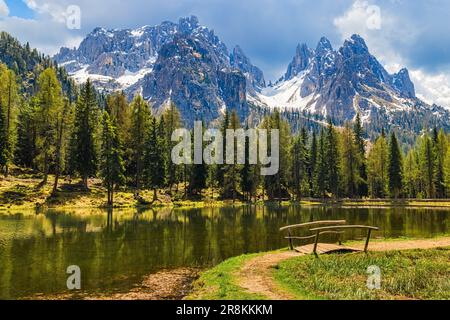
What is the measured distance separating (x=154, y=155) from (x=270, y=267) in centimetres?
6067

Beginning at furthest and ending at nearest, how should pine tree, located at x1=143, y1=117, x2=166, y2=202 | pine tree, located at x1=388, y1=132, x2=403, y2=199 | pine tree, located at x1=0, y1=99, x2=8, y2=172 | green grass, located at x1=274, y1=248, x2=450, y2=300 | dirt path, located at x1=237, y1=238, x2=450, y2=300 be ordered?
pine tree, located at x1=388, y1=132, x2=403, y2=199 → pine tree, located at x1=143, y1=117, x2=166, y2=202 → pine tree, located at x1=0, y1=99, x2=8, y2=172 → dirt path, located at x1=237, y1=238, x2=450, y2=300 → green grass, located at x1=274, y1=248, x2=450, y2=300

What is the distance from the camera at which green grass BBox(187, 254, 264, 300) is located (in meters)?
13.0

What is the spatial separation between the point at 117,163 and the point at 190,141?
82.8 ft

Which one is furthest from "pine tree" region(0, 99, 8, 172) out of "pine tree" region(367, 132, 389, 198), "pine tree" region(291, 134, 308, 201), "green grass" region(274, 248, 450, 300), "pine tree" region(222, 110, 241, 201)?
"pine tree" region(367, 132, 389, 198)

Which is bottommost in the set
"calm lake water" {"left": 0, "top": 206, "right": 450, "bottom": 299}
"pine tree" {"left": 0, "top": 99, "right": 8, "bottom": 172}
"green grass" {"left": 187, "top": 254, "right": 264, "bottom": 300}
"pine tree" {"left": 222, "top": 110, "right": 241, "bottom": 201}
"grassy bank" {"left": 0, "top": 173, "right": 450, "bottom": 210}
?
"calm lake water" {"left": 0, "top": 206, "right": 450, "bottom": 299}

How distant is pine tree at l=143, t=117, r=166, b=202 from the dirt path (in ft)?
178

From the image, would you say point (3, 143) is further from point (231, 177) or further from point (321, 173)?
point (321, 173)

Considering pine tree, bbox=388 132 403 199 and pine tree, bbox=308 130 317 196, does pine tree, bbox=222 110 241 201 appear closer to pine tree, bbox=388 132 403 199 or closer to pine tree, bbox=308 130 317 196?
pine tree, bbox=308 130 317 196

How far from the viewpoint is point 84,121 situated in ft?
228

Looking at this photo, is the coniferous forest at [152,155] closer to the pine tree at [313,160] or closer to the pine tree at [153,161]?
the pine tree at [153,161]

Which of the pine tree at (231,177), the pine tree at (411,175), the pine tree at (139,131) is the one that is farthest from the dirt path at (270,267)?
the pine tree at (411,175)
